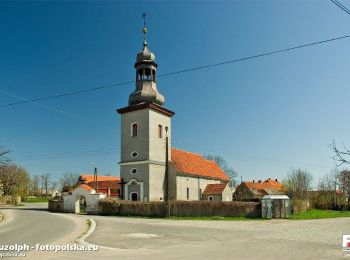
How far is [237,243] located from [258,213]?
16.9 m

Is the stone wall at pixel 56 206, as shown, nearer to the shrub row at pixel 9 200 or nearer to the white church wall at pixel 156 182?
the white church wall at pixel 156 182

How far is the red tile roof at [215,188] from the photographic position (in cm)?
4530

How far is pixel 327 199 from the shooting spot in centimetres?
5078

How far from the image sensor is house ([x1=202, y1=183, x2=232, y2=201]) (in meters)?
44.9

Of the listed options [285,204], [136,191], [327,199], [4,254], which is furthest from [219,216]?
[327,199]

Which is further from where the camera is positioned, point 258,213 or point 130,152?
point 130,152

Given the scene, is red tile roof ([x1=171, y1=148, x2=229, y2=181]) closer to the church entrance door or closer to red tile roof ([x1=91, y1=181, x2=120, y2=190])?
the church entrance door

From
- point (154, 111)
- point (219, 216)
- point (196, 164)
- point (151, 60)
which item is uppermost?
point (151, 60)

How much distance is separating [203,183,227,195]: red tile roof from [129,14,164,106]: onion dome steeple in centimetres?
1338

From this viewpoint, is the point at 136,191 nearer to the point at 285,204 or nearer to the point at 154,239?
the point at 285,204

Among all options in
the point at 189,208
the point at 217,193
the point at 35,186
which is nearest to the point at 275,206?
the point at 189,208

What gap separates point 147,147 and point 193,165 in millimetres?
9908

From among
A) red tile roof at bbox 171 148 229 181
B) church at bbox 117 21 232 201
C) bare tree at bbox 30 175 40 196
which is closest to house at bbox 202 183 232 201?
red tile roof at bbox 171 148 229 181

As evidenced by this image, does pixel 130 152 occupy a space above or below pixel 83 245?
above
